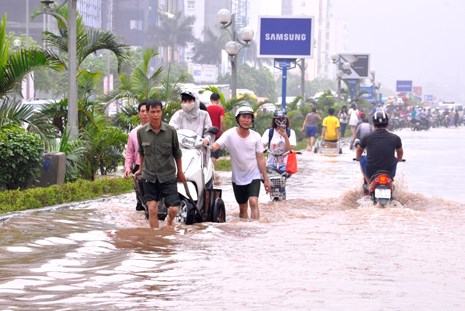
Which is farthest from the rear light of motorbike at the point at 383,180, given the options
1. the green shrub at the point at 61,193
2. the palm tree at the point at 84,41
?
the palm tree at the point at 84,41

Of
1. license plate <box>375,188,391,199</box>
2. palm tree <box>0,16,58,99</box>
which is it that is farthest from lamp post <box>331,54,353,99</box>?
license plate <box>375,188,391,199</box>

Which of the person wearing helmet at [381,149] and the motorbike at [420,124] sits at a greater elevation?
the person wearing helmet at [381,149]

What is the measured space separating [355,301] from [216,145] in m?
5.45

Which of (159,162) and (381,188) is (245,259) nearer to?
(159,162)

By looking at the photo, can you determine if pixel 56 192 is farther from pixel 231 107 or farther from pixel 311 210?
pixel 231 107

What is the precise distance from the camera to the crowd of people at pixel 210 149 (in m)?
13.3

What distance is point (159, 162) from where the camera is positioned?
13312mm

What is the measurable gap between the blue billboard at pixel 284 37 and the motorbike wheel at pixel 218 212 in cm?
2371

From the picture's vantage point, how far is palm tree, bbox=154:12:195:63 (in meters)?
130

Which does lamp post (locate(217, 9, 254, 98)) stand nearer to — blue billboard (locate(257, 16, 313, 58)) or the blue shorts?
blue billboard (locate(257, 16, 313, 58))

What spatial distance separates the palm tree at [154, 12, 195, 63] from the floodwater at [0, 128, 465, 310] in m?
111

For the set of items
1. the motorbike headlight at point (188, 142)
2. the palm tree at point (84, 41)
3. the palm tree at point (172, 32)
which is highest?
the palm tree at point (172, 32)

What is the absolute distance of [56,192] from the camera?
1730cm

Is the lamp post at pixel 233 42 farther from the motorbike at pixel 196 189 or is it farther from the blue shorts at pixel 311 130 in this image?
the motorbike at pixel 196 189
